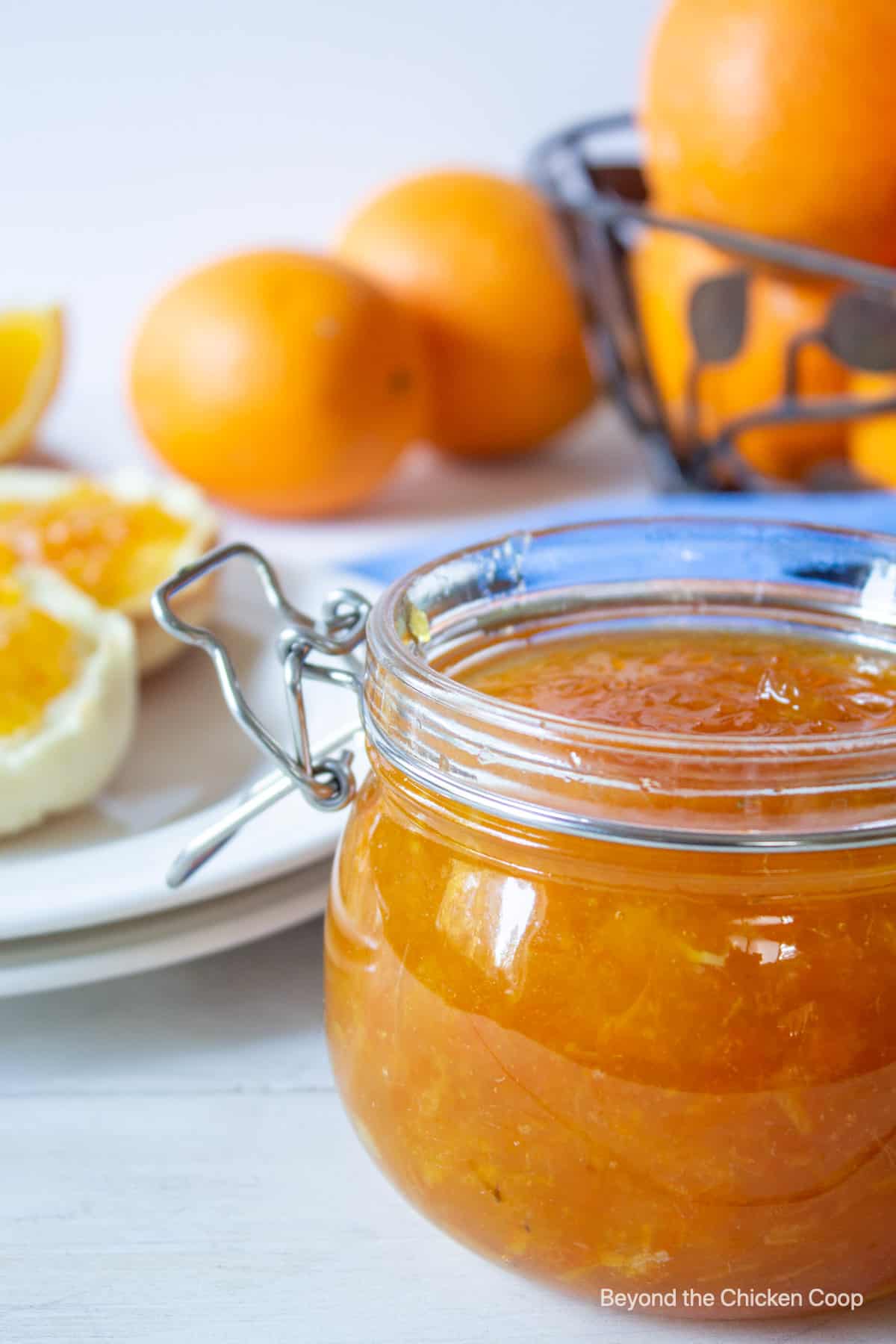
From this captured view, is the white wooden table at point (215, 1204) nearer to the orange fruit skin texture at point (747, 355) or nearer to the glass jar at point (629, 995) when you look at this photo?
the glass jar at point (629, 995)

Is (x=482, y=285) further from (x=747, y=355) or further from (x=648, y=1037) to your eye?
(x=648, y=1037)

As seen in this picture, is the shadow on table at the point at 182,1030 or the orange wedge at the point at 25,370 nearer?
the shadow on table at the point at 182,1030

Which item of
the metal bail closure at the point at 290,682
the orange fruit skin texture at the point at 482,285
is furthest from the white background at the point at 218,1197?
the orange fruit skin texture at the point at 482,285

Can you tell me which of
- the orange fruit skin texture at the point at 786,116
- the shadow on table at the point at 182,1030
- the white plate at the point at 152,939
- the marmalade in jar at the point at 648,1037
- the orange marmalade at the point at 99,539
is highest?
the orange fruit skin texture at the point at 786,116

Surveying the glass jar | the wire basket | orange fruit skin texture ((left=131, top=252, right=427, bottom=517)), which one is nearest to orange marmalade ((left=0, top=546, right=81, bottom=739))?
the glass jar

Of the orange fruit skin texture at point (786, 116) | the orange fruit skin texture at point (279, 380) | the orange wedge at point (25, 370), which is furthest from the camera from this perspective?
the orange wedge at point (25, 370)

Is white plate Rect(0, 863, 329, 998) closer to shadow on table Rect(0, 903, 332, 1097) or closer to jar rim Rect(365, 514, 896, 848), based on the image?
shadow on table Rect(0, 903, 332, 1097)

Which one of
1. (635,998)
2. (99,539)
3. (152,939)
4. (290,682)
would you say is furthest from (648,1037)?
(99,539)
